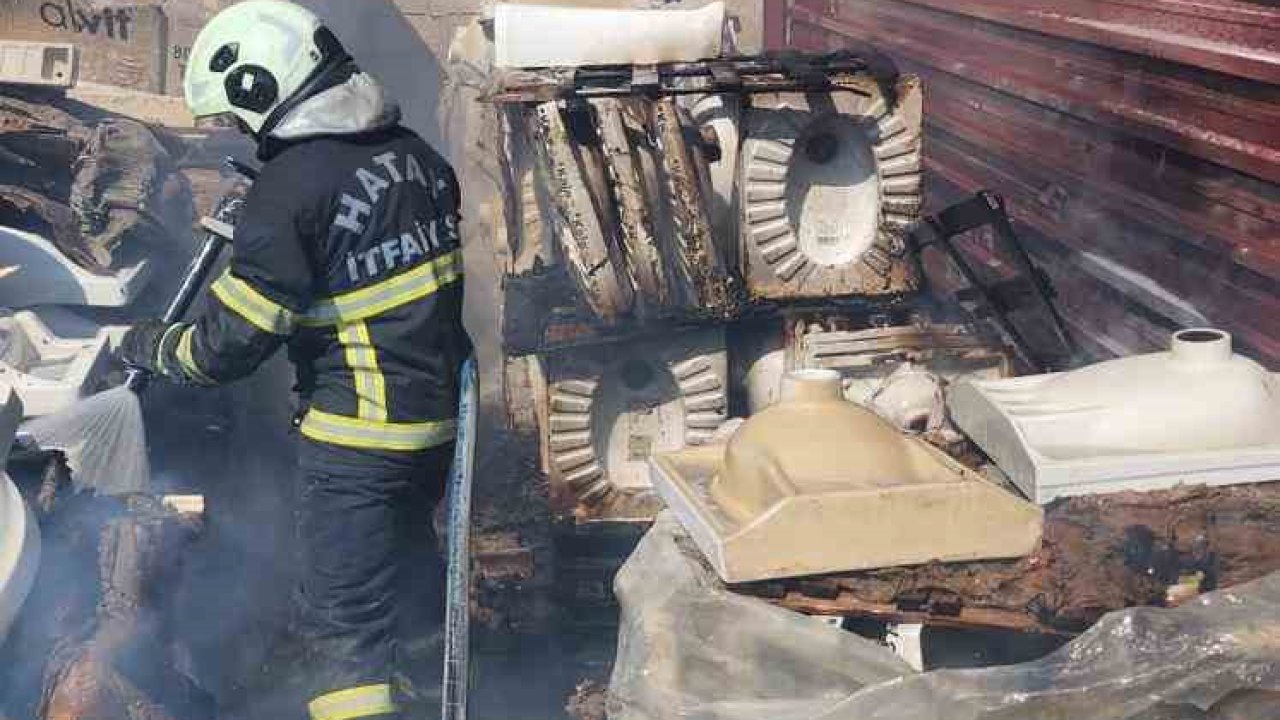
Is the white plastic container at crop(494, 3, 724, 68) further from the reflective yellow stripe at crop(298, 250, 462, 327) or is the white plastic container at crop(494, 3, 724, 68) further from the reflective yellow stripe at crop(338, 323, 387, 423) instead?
the reflective yellow stripe at crop(338, 323, 387, 423)

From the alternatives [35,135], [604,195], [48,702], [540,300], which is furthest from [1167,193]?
[35,135]

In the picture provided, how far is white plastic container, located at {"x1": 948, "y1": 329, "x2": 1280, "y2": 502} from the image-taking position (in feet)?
10.5

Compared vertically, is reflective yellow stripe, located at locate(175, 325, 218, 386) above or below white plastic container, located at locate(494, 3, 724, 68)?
below

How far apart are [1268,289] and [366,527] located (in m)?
2.67

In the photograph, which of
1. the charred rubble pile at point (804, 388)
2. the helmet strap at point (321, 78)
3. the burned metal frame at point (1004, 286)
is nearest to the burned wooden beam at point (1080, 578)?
the charred rubble pile at point (804, 388)

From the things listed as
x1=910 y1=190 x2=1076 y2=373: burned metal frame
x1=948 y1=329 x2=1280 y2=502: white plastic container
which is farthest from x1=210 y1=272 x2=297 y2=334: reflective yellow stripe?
x1=910 y1=190 x2=1076 y2=373: burned metal frame

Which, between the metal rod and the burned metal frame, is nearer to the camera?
the metal rod

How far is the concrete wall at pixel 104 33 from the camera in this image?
8.15m

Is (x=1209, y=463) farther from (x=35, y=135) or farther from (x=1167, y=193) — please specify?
(x=35, y=135)

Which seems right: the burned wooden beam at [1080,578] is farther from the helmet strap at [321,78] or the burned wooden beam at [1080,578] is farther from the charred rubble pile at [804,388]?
the helmet strap at [321,78]

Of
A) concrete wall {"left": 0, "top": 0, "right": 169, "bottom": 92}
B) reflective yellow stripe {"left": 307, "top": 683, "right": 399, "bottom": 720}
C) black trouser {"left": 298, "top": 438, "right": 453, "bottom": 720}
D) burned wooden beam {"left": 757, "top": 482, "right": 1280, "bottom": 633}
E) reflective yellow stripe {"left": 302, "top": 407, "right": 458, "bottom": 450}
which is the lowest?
reflective yellow stripe {"left": 307, "top": 683, "right": 399, "bottom": 720}

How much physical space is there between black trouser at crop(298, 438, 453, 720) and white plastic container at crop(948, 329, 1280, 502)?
5.98 ft

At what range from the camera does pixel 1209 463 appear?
3189 millimetres

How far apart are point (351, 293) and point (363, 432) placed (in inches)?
16.0
